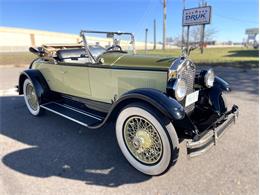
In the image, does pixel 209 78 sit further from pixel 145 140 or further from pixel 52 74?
pixel 52 74

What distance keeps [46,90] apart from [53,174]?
95.1 inches

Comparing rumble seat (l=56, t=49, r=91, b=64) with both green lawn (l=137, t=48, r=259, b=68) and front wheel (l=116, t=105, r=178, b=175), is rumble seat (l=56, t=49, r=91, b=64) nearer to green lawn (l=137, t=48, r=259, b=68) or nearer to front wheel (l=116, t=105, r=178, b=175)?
green lawn (l=137, t=48, r=259, b=68)

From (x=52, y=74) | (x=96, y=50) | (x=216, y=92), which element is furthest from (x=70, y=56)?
(x=216, y=92)

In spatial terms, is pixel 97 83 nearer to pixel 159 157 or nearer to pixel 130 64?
pixel 130 64

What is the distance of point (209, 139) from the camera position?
2479mm

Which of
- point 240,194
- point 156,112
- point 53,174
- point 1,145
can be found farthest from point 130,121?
point 1,145

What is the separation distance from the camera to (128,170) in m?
2.72

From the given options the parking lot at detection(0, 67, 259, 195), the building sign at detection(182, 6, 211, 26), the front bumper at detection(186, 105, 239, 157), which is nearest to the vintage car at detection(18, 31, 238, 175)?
the front bumper at detection(186, 105, 239, 157)

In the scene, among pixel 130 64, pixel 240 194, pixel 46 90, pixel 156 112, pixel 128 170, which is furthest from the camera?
pixel 46 90

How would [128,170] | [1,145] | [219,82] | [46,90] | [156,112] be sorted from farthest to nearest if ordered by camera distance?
[46,90] < [219,82] < [1,145] < [128,170] < [156,112]

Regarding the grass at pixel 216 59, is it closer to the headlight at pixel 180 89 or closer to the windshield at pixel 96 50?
the windshield at pixel 96 50

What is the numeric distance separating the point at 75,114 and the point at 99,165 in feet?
4.02

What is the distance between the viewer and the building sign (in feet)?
42.0

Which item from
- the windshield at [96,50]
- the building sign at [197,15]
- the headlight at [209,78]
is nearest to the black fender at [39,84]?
the windshield at [96,50]
